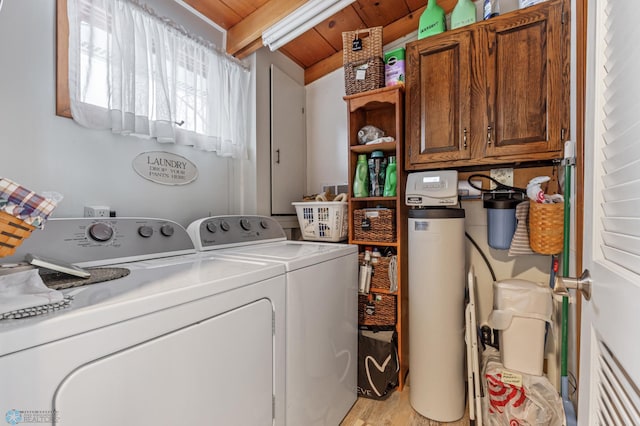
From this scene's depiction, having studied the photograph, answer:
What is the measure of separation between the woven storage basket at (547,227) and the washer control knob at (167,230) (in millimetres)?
1815

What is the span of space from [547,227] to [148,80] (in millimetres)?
2144

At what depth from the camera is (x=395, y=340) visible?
Result: 5.91ft

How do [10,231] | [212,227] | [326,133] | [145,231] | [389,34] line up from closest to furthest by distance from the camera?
[10,231]
[145,231]
[212,227]
[389,34]
[326,133]

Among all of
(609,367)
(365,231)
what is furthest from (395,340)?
(609,367)

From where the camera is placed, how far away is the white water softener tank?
5.27 feet

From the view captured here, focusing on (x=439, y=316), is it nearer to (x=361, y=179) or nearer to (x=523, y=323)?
(x=523, y=323)

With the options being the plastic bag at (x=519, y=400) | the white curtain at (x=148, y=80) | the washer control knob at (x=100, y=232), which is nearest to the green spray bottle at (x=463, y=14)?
the white curtain at (x=148, y=80)

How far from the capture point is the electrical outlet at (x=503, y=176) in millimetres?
1846

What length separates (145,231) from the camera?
1.25 metres

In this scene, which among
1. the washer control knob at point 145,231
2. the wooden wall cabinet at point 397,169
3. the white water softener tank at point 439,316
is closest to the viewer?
the washer control knob at point 145,231

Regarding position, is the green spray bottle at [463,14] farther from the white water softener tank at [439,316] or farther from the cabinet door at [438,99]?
the white water softener tank at [439,316]

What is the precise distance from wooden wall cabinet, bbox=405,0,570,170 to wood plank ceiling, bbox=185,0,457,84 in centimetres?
44

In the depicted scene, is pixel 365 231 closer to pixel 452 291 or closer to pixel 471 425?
pixel 452 291

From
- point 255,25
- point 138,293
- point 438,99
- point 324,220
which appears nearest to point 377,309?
point 324,220
